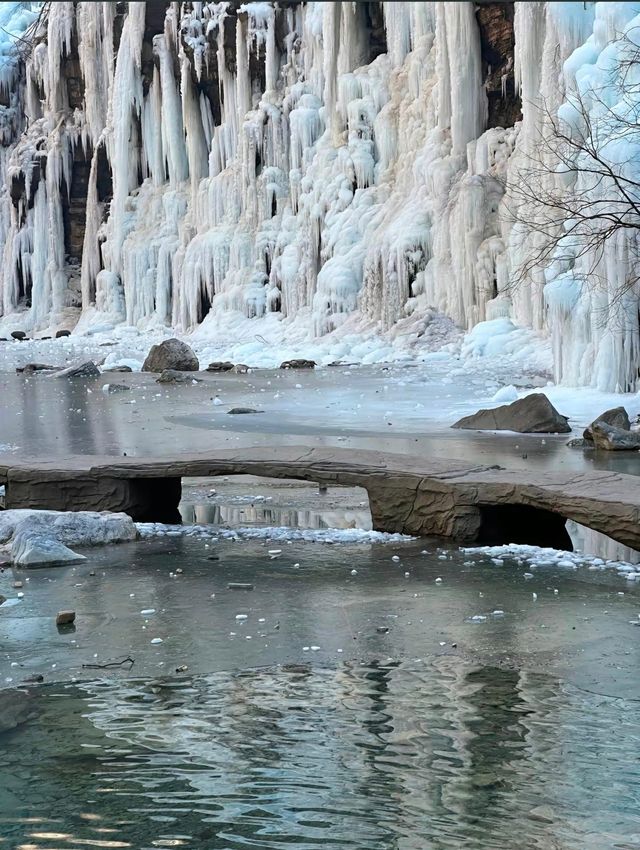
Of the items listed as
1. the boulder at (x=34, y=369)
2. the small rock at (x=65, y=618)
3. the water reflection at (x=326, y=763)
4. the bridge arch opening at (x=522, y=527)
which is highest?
the boulder at (x=34, y=369)

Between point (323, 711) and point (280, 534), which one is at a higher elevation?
point (280, 534)

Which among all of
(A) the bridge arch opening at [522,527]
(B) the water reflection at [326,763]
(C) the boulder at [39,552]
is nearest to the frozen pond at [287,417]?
(A) the bridge arch opening at [522,527]

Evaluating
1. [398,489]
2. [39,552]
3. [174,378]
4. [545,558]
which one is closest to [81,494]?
[39,552]

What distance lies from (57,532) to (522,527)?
311 centimetres

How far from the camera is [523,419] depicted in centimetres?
1224

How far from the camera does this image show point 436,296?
26594 millimetres

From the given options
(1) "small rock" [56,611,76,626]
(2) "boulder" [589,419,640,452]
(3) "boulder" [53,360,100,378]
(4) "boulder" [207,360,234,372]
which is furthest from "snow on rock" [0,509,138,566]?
(4) "boulder" [207,360,234,372]

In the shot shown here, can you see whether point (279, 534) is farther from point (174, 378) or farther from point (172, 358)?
point (172, 358)

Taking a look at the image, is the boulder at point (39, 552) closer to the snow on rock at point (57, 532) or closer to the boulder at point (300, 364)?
the snow on rock at point (57, 532)

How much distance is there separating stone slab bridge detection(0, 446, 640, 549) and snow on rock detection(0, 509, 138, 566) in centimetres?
54

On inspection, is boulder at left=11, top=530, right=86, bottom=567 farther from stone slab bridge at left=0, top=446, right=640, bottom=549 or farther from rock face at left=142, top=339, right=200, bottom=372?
rock face at left=142, top=339, right=200, bottom=372

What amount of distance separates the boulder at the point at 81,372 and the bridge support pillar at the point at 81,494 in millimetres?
15656

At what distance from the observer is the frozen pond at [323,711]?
3336 millimetres

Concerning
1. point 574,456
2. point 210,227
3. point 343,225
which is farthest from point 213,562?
point 210,227
